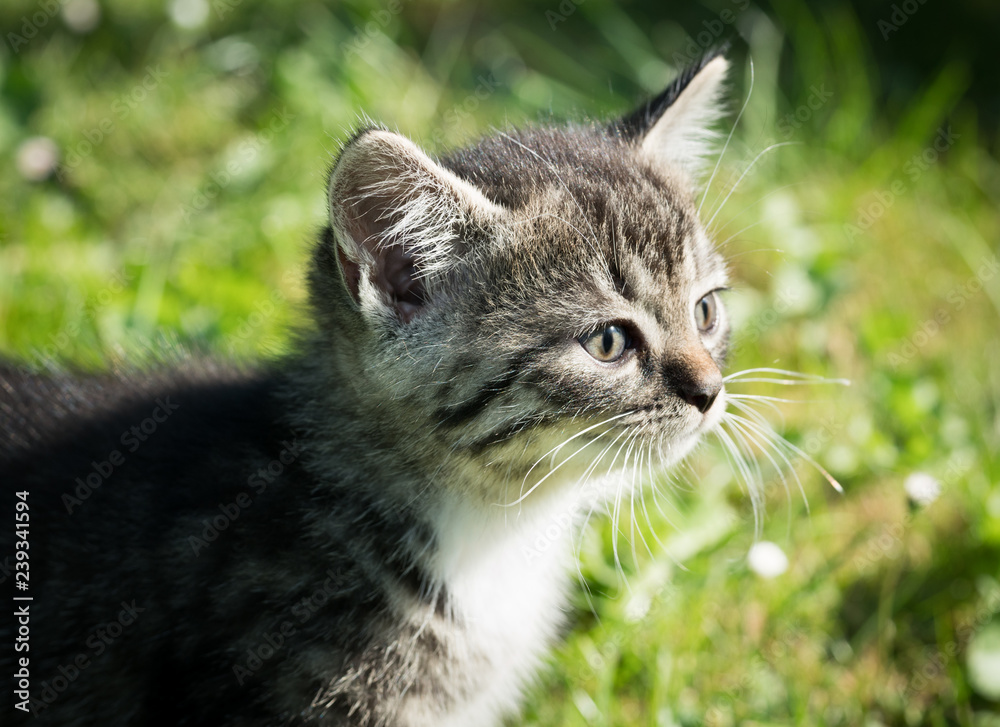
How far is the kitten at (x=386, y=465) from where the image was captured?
2279 millimetres

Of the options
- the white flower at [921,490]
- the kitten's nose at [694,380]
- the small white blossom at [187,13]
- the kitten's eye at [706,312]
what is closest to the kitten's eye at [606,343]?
the kitten's nose at [694,380]

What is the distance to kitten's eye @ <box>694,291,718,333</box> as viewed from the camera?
8.59ft

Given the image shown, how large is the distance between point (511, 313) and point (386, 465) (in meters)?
0.52

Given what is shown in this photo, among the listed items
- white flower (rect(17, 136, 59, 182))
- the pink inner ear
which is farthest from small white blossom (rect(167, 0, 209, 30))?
the pink inner ear

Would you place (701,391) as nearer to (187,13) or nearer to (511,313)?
(511,313)

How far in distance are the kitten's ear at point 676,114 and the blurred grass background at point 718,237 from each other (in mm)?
349

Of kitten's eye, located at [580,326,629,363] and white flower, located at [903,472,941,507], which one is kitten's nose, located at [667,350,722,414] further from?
white flower, located at [903,472,941,507]

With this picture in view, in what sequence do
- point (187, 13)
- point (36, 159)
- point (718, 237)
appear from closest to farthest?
point (36, 159) → point (718, 237) → point (187, 13)

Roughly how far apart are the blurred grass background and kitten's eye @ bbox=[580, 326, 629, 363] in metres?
0.94

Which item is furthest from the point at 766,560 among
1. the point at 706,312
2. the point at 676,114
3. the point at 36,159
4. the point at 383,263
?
the point at 36,159

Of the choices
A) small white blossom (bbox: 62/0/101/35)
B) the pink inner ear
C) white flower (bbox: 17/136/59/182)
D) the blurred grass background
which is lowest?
the blurred grass background

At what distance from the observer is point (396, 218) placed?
87.9 inches

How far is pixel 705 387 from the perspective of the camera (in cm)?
232

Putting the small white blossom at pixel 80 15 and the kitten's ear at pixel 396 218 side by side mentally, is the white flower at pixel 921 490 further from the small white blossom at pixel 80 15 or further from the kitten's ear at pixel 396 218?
the small white blossom at pixel 80 15
